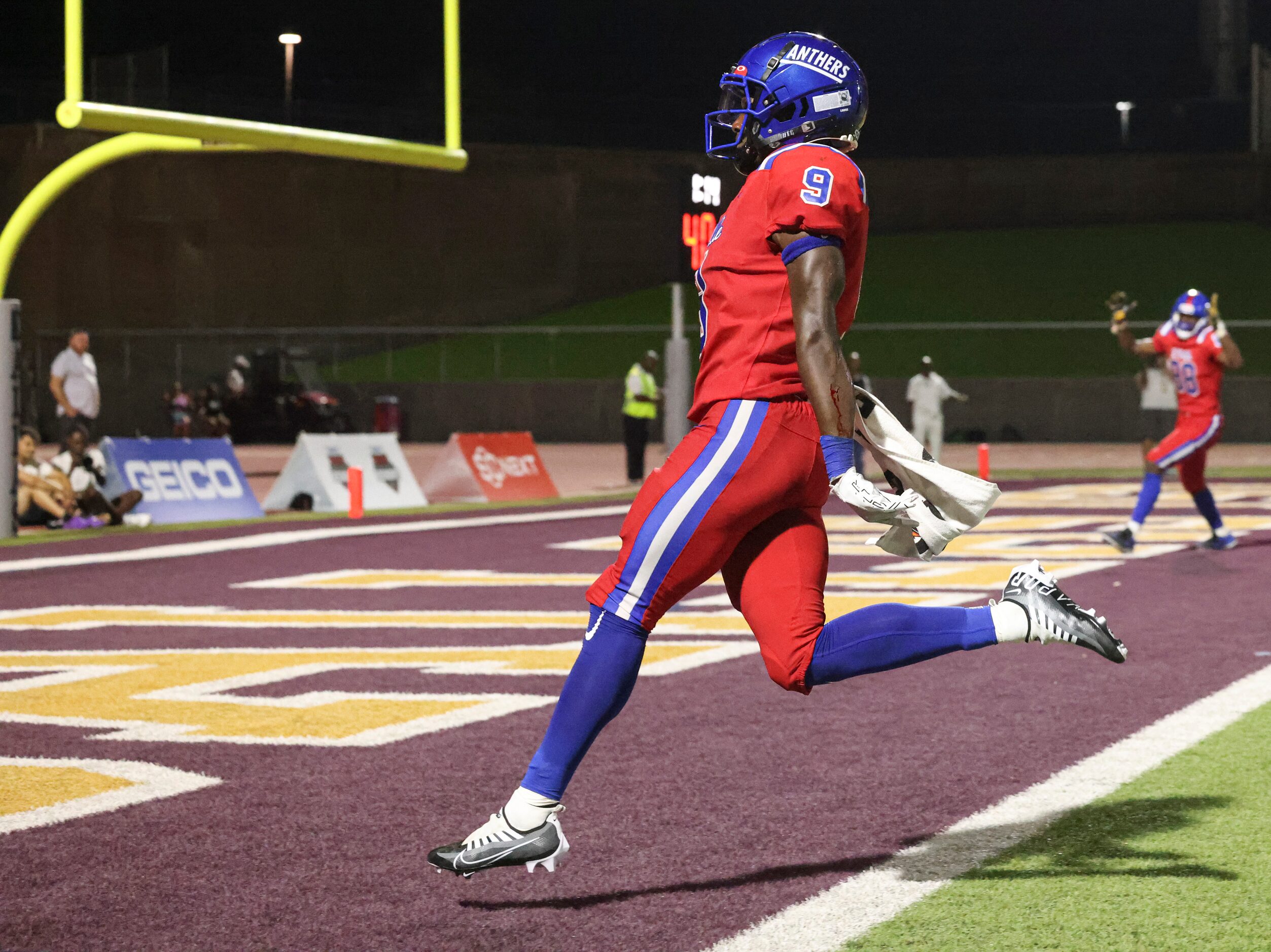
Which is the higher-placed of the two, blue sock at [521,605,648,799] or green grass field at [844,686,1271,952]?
blue sock at [521,605,648,799]

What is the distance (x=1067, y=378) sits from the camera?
3925 centimetres

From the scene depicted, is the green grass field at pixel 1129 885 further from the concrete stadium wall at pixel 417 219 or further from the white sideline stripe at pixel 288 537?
the concrete stadium wall at pixel 417 219

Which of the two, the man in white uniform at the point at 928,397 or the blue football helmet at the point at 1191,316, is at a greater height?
the blue football helmet at the point at 1191,316

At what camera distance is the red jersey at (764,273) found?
4102 millimetres

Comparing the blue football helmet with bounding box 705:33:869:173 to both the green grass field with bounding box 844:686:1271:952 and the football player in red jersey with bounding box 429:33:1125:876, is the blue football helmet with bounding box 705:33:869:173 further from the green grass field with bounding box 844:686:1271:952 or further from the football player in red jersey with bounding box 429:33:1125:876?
the green grass field with bounding box 844:686:1271:952

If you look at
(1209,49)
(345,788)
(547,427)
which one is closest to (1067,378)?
(547,427)

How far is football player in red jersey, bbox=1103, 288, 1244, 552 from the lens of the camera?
43.1 feet

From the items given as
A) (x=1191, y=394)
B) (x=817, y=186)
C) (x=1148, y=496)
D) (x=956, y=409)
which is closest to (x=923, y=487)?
(x=817, y=186)

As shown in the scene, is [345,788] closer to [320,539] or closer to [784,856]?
[784,856]

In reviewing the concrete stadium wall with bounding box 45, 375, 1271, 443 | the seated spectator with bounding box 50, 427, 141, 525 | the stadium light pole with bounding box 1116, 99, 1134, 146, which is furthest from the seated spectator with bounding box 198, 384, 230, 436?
the stadium light pole with bounding box 1116, 99, 1134, 146

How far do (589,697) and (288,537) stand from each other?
12009mm

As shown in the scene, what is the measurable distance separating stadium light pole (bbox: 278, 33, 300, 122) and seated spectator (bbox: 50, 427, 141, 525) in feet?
11.8

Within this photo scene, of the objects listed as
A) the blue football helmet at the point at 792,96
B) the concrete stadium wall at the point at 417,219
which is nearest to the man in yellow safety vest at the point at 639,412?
the concrete stadium wall at the point at 417,219

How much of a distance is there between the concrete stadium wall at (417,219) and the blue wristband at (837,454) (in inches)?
1215
